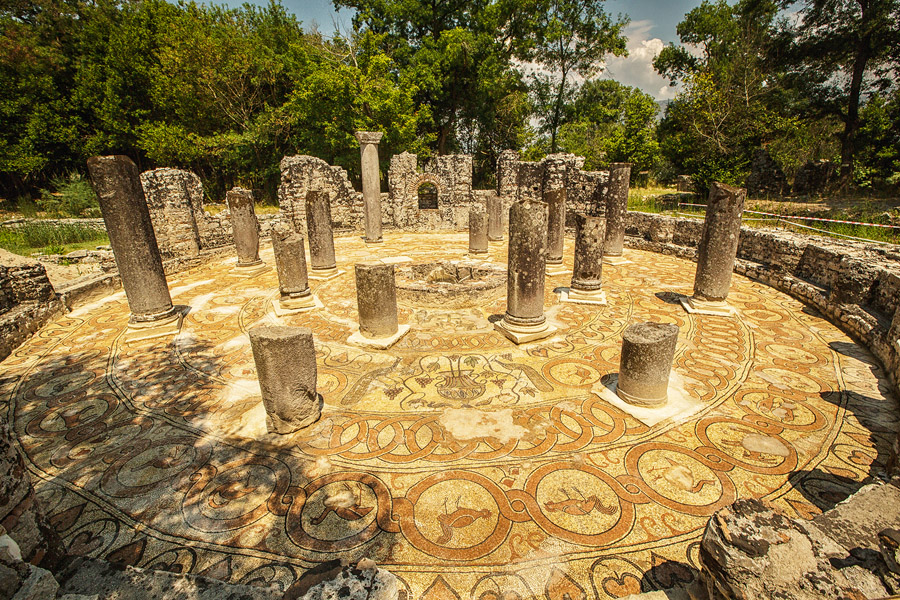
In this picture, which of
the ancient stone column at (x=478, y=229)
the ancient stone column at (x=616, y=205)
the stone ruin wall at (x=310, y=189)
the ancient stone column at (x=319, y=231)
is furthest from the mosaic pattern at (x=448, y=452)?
the stone ruin wall at (x=310, y=189)

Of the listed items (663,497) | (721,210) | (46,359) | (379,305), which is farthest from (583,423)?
(46,359)

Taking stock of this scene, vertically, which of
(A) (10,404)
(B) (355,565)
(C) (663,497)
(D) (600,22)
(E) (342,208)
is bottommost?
(C) (663,497)

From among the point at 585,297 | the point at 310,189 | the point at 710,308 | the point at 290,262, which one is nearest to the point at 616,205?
the point at 585,297

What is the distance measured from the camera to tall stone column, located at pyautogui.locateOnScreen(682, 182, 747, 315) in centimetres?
807

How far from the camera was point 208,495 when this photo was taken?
4.04m

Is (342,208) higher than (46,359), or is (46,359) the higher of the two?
(342,208)

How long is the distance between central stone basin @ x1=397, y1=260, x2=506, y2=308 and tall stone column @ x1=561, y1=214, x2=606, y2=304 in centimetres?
186

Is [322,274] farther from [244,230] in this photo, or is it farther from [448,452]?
[448,452]

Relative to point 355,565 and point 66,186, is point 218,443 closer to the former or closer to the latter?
point 355,565

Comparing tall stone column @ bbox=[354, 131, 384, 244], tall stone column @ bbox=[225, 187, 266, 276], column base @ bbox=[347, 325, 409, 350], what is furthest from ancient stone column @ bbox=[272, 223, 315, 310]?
tall stone column @ bbox=[354, 131, 384, 244]

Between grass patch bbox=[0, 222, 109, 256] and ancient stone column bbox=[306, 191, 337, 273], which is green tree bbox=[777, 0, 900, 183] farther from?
grass patch bbox=[0, 222, 109, 256]

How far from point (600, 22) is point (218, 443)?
1624 inches

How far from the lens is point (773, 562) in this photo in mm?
2475

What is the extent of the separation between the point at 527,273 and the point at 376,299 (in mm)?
2844
